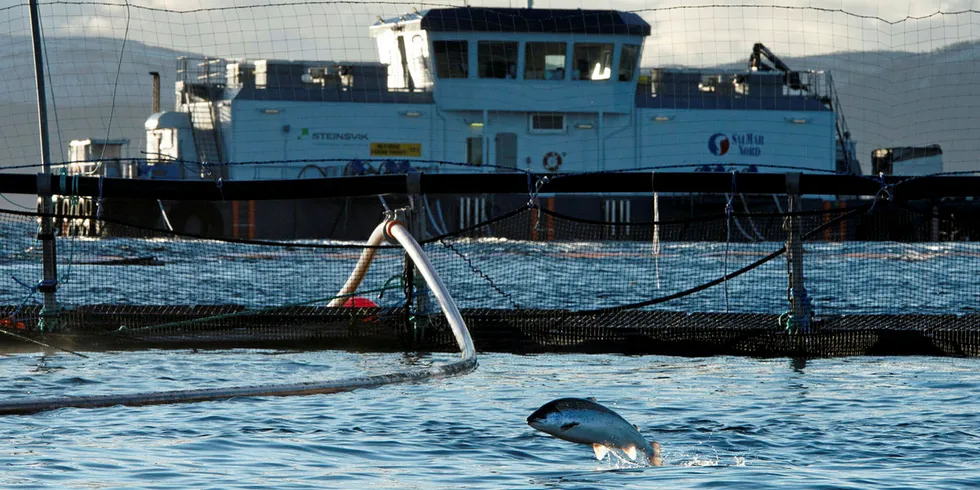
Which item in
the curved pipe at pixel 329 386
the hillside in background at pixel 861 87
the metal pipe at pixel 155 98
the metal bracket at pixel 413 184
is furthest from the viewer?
the metal pipe at pixel 155 98

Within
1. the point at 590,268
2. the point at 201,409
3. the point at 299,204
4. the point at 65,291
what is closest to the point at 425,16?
the point at 299,204

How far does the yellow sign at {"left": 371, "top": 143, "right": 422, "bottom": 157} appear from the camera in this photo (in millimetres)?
39562

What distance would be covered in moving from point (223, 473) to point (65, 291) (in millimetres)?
18128

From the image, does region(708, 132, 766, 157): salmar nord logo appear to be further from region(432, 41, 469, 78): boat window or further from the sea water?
the sea water

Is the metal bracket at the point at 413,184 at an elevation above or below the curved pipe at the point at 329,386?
above

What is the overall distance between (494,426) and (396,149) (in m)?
32.2

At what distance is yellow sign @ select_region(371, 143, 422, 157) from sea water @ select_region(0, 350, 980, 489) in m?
28.5

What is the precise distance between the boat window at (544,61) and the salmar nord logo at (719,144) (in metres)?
4.81

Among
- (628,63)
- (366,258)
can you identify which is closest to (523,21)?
(628,63)

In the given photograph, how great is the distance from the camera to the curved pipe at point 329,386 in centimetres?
819

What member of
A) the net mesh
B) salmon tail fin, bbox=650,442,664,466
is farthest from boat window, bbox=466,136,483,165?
salmon tail fin, bbox=650,442,664,466

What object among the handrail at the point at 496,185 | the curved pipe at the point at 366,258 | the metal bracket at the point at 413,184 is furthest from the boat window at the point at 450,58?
the metal bracket at the point at 413,184

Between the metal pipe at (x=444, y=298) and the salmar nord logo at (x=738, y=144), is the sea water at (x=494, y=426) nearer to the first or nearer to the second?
the metal pipe at (x=444, y=298)

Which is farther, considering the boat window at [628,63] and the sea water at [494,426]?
the boat window at [628,63]
